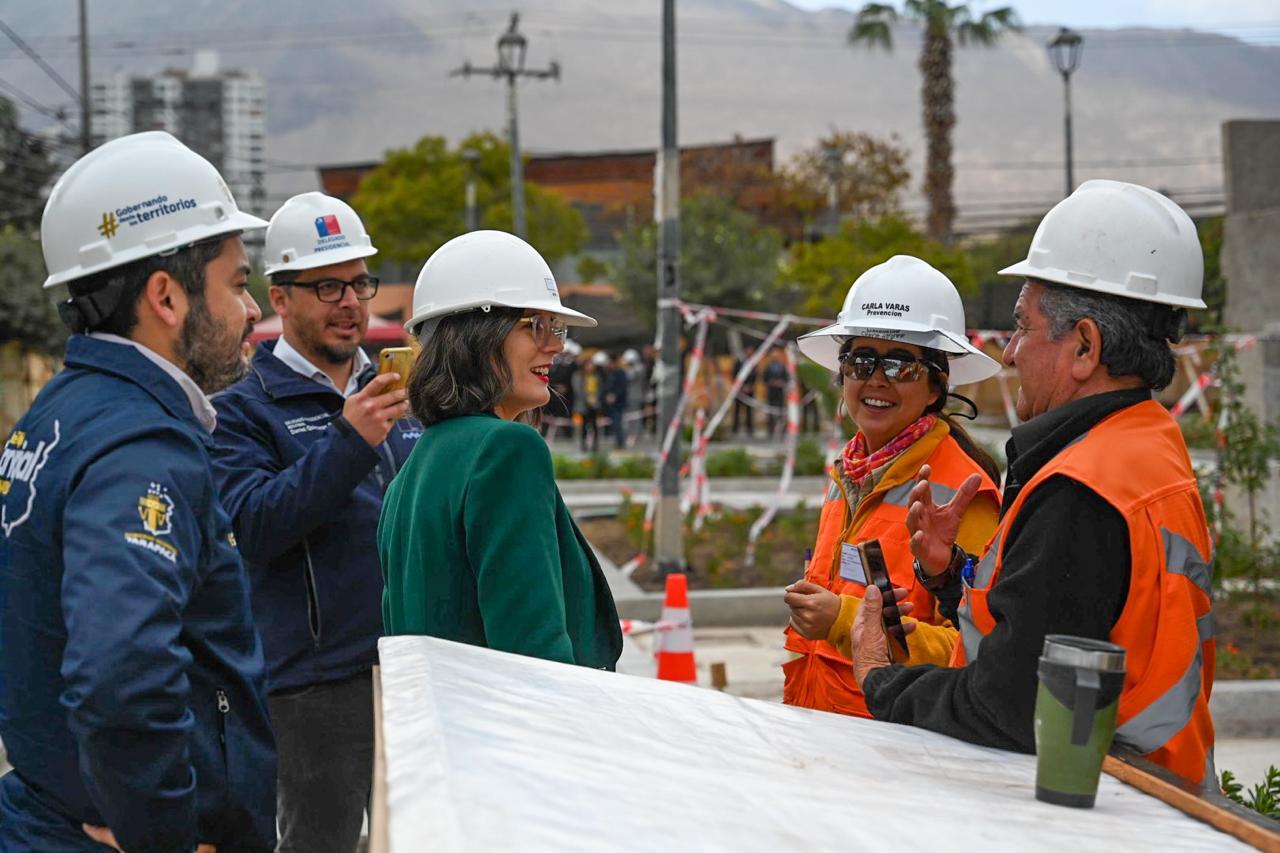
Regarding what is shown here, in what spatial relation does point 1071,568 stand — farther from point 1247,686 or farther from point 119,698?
point 1247,686

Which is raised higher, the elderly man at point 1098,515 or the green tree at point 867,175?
the green tree at point 867,175

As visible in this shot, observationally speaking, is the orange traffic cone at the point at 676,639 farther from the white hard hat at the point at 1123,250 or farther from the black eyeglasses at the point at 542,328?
the white hard hat at the point at 1123,250

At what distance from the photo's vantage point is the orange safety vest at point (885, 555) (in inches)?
134

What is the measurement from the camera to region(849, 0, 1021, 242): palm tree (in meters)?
37.1

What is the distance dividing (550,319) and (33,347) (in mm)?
27349

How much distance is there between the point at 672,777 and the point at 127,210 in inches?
64.0

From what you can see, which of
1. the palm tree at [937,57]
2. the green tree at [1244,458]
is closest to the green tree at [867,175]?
the palm tree at [937,57]

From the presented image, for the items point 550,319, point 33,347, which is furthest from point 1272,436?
point 33,347

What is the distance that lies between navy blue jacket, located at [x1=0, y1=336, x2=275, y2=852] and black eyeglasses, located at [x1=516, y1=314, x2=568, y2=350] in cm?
83

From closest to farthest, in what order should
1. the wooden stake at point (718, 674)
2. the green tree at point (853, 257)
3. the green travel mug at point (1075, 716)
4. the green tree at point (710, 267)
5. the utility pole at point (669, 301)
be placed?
1. the green travel mug at point (1075, 716)
2. the wooden stake at point (718, 674)
3. the utility pole at point (669, 301)
4. the green tree at point (853, 257)
5. the green tree at point (710, 267)

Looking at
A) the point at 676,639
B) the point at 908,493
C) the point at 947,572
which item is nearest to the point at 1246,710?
the point at 676,639

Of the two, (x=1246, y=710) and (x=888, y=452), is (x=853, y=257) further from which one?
(x=888, y=452)

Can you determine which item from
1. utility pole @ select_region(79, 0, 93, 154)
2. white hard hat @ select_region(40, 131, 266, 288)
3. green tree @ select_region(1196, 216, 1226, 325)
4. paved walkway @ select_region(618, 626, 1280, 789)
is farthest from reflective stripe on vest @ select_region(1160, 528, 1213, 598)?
utility pole @ select_region(79, 0, 93, 154)

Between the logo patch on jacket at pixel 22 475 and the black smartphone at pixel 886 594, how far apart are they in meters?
1.71
